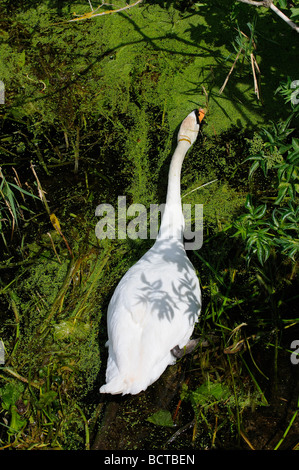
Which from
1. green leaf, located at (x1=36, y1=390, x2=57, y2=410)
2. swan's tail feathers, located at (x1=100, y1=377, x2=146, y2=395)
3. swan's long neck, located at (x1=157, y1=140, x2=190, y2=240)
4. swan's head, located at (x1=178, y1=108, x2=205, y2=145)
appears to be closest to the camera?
swan's tail feathers, located at (x1=100, y1=377, x2=146, y2=395)

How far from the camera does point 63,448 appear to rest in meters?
2.36

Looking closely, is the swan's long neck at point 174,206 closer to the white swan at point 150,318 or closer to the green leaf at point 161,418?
the white swan at point 150,318

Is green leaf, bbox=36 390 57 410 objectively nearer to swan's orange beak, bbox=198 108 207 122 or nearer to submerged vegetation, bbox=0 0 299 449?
submerged vegetation, bbox=0 0 299 449

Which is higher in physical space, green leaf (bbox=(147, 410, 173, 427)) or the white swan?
the white swan

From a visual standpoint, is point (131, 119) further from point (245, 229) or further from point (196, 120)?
point (245, 229)

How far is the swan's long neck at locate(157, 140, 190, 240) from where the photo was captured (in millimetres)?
2854

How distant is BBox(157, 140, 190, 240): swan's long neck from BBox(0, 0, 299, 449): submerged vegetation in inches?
7.9

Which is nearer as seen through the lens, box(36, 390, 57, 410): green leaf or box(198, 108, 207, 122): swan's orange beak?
box(36, 390, 57, 410): green leaf

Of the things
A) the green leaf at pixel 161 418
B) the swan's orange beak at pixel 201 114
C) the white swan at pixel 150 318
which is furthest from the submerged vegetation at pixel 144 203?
Answer: the white swan at pixel 150 318

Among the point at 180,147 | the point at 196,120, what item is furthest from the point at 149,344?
the point at 196,120

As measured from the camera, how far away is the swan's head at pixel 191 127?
3211 millimetres

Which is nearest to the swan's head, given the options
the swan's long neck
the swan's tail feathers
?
the swan's long neck

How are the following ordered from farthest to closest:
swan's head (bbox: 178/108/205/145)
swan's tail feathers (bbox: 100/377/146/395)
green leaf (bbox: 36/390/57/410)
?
swan's head (bbox: 178/108/205/145)
green leaf (bbox: 36/390/57/410)
swan's tail feathers (bbox: 100/377/146/395)

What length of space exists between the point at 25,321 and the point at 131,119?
1846 mm
